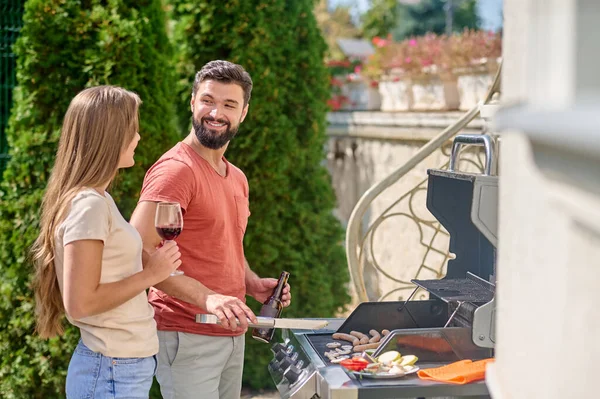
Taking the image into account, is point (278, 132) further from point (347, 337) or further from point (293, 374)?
point (293, 374)

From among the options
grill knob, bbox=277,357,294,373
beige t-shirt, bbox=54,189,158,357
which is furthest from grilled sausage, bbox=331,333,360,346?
beige t-shirt, bbox=54,189,158,357

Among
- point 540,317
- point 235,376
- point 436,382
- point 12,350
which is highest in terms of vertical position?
point 540,317

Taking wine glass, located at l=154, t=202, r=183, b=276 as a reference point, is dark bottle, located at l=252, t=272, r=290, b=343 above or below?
below

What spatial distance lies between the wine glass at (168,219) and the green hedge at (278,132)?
10.0 feet

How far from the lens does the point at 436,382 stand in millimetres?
2551

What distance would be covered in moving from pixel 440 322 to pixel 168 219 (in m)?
1.11

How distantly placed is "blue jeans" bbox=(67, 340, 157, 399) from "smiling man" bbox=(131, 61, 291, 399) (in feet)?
1.22

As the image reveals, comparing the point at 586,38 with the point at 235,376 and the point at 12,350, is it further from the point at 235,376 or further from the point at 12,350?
the point at 12,350

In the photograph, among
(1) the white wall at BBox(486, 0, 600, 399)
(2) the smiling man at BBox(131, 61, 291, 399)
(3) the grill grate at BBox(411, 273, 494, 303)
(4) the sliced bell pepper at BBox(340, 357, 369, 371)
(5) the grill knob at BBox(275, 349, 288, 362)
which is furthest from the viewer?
(5) the grill knob at BBox(275, 349, 288, 362)

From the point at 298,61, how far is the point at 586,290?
505 centimetres

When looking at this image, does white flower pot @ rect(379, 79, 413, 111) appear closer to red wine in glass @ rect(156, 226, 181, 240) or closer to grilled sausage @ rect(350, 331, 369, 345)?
grilled sausage @ rect(350, 331, 369, 345)

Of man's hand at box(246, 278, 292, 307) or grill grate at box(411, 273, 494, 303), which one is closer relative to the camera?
grill grate at box(411, 273, 494, 303)

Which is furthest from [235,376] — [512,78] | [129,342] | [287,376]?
[512,78]

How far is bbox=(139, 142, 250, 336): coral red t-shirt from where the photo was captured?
3138mm
